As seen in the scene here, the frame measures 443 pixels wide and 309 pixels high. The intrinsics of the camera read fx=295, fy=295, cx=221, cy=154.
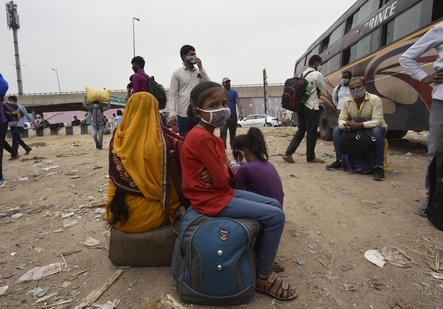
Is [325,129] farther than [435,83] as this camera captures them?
Yes

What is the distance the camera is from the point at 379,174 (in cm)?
411

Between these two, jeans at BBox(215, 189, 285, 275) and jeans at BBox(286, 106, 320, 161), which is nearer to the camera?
jeans at BBox(215, 189, 285, 275)

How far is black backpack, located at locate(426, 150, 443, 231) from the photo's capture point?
2.55m

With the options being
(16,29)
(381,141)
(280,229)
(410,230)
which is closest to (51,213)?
(280,229)

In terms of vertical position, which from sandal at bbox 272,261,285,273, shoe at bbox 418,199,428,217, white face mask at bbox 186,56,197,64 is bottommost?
sandal at bbox 272,261,285,273

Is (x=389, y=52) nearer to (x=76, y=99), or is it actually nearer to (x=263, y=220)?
(x=263, y=220)

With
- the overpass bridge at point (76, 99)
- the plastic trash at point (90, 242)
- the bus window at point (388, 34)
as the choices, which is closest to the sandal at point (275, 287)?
the plastic trash at point (90, 242)

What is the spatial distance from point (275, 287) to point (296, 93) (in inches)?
149

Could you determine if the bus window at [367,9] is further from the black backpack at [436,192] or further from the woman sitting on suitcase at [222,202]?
the woman sitting on suitcase at [222,202]

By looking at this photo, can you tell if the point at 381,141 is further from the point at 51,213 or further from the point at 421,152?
the point at 51,213

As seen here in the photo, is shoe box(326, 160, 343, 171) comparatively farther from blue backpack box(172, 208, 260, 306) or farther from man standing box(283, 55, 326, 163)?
blue backpack box(172, 208, 260, 306)

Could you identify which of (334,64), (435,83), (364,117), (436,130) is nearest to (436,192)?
(436,130)

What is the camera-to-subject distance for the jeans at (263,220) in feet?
5.80

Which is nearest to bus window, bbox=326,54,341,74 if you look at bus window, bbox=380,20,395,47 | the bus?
the bus
